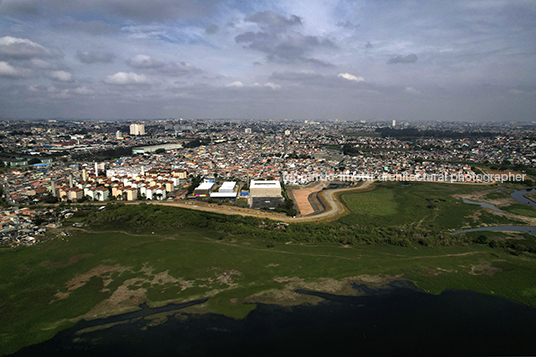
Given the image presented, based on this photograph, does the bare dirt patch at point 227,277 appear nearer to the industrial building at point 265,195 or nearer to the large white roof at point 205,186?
the industrial building at point 265,195

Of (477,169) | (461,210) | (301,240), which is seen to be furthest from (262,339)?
(477,169)

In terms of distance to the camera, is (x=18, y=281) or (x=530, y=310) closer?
(x=530, y=310)

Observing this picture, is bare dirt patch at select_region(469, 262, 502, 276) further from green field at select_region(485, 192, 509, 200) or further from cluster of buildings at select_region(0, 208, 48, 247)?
cluster of buildings at select_region(0, 208, 48, 247)

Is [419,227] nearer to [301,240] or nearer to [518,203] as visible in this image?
[301,240]

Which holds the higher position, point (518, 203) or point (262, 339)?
point (518, 203)

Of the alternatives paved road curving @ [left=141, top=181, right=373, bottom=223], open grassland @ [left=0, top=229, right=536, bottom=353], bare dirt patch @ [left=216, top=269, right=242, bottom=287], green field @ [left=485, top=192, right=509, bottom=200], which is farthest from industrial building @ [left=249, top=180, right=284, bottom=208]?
green field @ [left=485, top=192, right=509, bottom=200]
